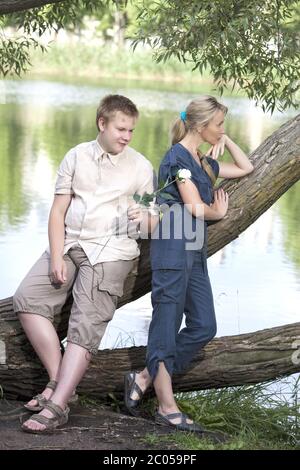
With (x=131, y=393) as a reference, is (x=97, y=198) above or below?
above

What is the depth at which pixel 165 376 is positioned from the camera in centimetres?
487

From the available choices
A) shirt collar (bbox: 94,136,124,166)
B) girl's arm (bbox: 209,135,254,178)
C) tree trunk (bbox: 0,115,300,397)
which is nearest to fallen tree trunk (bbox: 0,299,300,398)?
tree trunk (bbox: 0,115,300,397)

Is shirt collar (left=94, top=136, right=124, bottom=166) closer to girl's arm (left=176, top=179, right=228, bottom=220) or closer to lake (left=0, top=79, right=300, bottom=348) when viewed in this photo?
girl's arm (left=176, top=179, right=228, bottom=220)

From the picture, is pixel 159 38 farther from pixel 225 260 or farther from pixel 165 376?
→ pixel 225 260

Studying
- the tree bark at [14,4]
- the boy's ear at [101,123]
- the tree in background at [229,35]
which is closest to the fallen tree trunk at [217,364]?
the boy's ear at [101,123]

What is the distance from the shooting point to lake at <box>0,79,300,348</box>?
9062 mm

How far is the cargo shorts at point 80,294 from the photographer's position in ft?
15.7

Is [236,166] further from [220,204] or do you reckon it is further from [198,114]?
[198,114]

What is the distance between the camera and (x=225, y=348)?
206 inches

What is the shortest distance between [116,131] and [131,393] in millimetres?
1192

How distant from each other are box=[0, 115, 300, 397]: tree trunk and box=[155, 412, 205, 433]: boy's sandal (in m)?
0.40

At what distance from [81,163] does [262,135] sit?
56.7ft

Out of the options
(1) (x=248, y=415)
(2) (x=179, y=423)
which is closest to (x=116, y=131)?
(2) (x=179, y=423)
